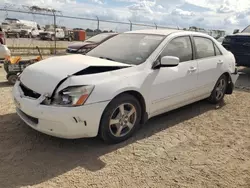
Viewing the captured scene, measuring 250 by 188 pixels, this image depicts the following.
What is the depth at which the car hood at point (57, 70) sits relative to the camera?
10.5 feet

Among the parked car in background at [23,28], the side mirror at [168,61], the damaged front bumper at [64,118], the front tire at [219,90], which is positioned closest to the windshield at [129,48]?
the side mirror at [168,61]

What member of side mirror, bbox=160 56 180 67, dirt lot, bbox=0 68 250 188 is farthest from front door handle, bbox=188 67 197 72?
dirt lot, bbox=0 68 250 188

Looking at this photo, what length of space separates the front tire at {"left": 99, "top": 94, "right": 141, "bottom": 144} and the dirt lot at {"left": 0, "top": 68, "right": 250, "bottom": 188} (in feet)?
0.45

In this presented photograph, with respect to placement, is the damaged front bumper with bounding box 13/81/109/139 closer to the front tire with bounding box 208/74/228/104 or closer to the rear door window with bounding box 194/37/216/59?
the rear door window with bounding box 194/37/216/59

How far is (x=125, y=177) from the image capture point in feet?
9.48

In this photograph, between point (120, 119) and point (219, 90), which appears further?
point (219, 90)

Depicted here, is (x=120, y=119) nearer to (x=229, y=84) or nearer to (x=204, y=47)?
(x=204, y=47)

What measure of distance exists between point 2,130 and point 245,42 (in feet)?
23.9

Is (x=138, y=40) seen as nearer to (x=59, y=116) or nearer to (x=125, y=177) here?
(x=59, y=116)

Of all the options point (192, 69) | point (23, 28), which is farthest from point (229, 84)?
point (23, 28)

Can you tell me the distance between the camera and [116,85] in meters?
3.33

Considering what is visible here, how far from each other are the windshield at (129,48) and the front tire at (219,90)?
6.10 ft

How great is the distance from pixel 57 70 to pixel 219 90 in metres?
3.55

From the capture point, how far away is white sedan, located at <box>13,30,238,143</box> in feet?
10.2
